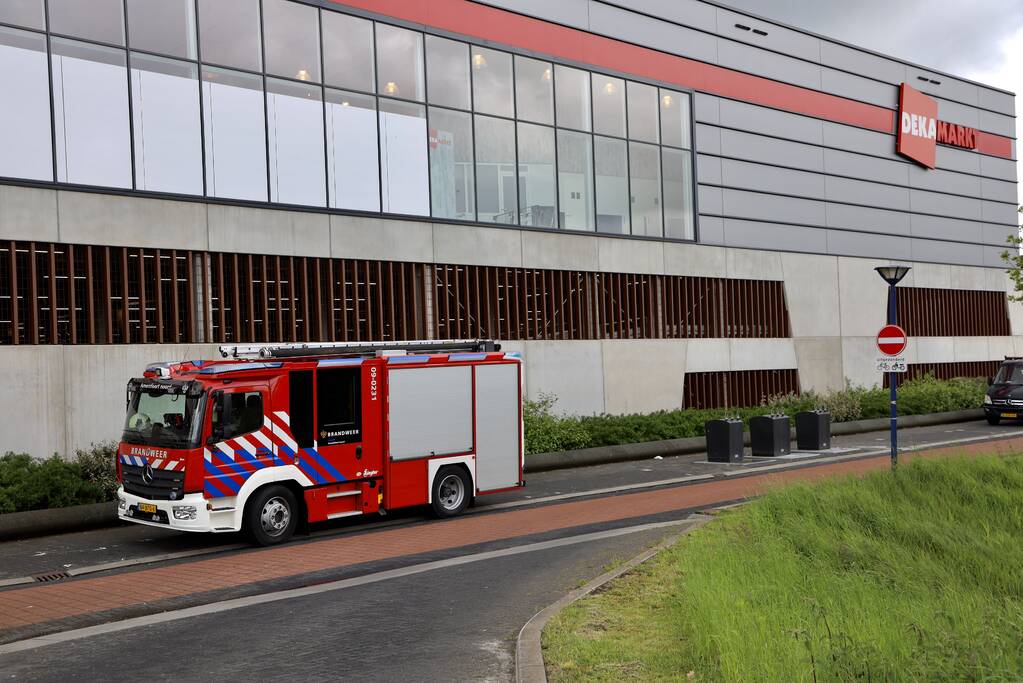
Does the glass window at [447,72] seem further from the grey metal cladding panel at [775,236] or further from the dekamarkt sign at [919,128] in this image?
the dekamarkt sign at [919,128]

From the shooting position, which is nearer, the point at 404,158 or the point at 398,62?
the point at 404,158

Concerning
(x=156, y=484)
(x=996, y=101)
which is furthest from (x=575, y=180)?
(x=996, y=101)

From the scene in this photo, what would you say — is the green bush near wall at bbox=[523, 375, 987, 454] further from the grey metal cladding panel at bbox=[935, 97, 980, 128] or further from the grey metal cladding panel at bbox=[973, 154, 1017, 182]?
the grey metal cladding panel at bbox=[935, 97, 980, 128]

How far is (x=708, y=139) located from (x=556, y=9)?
7298mm

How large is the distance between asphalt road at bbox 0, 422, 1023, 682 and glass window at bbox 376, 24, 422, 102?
14.0 m

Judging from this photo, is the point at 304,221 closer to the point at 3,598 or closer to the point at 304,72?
the point at 304,72

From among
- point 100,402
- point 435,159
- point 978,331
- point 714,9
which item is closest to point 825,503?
point 100,402

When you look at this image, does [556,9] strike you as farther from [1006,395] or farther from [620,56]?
[1006,395]

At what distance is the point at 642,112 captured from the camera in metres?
31.9

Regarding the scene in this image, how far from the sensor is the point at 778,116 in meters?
35.9

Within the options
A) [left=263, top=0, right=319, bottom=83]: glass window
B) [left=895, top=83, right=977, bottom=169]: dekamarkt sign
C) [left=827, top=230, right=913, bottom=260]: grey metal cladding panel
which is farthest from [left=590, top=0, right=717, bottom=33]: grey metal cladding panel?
[left=895, top=83, right=977, bottom=169]: dekamarkt sign

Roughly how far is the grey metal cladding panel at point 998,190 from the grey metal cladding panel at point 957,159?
2.66ft

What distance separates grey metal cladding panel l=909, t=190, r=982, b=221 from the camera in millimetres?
41781

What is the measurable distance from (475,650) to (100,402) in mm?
13762
